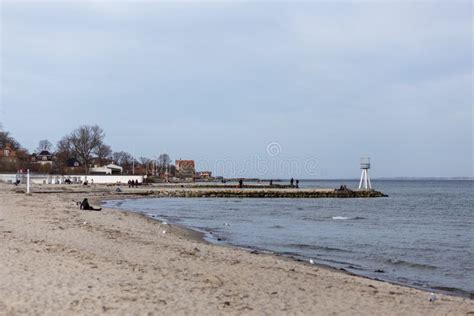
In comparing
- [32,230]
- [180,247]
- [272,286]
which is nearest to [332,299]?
[272,286]

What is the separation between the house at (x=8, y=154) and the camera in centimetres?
11100

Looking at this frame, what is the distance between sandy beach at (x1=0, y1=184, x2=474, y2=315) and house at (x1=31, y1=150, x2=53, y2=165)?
122097 mm

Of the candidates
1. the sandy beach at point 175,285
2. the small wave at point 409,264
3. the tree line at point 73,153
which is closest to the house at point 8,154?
the tree line at point 73,153

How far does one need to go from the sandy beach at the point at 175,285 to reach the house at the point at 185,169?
16371 centimetres

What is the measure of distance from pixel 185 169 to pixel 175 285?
180 metres

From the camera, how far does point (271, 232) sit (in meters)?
25.3

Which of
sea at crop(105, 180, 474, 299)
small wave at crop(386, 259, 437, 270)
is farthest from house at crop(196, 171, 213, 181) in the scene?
small wave at crop(386, 259, 437, 270)

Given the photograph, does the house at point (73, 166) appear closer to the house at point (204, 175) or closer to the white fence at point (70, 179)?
the white fence at point (70, 179)

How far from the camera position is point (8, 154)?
377ft

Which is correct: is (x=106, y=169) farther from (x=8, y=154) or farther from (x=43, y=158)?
(x=43, y=158)

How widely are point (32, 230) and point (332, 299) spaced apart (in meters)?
11.5

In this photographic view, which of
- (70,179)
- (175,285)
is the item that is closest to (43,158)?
(70,179)

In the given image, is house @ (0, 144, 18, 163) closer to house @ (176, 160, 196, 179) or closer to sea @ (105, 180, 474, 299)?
house @ (176, 160, 196, 179)

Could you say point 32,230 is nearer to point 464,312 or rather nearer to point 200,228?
point 200,228
